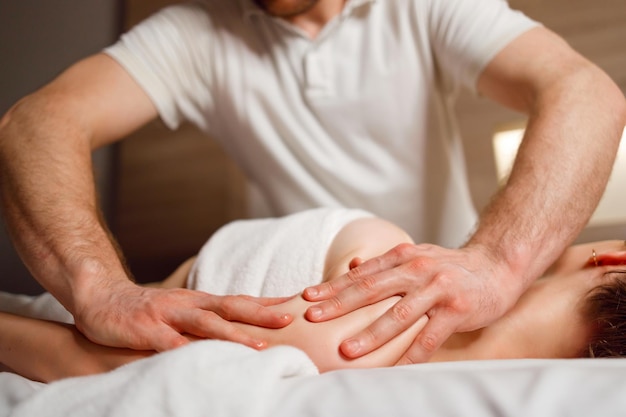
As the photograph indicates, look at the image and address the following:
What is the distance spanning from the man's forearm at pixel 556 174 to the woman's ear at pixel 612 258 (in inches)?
2.3

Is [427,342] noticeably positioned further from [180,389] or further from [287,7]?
[287,7]

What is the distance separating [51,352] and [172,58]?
2.90 feet

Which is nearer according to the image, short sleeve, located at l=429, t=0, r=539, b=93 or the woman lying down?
the woman lying down

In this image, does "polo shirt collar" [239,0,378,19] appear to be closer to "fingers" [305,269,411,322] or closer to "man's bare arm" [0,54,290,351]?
"man's bare arm" [0,54,290,351]

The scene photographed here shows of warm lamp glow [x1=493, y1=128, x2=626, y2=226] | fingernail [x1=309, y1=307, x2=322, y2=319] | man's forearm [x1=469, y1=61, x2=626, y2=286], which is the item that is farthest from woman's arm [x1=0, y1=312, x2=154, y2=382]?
warm lamp glow [x1=493, y1=128, x2=626, y2=226]

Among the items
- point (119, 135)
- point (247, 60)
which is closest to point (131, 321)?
point (119, 135)

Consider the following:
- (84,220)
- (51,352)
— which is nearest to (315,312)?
(51,352)

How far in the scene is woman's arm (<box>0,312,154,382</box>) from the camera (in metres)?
0.77

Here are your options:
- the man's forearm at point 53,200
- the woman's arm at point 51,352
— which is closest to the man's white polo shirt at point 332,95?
the man's forearm at point 53,200

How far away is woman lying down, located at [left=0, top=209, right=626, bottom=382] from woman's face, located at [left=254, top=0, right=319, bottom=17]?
0.61 m

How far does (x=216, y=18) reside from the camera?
1543 millimetres

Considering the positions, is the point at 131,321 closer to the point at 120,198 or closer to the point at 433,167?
the point at 433,167

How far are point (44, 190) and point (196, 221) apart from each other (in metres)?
1.11

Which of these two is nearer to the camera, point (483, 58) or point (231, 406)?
point (231, 406)
